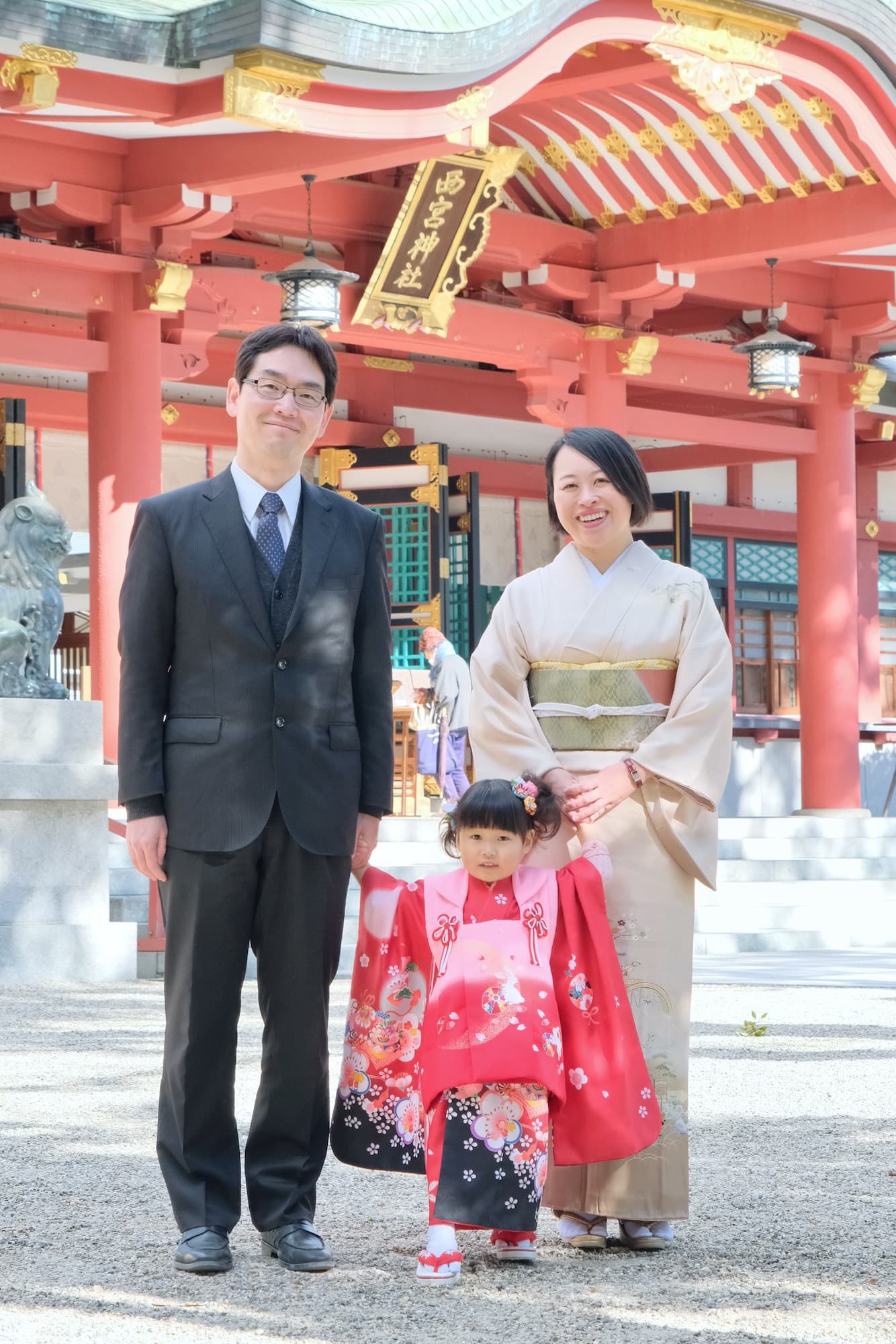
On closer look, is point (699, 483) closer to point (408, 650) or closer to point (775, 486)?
point (775, 486)

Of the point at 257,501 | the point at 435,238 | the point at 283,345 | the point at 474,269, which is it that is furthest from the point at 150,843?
the point at 474,269

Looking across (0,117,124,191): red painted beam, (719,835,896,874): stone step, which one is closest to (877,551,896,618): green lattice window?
(719,835,896,874): stone step

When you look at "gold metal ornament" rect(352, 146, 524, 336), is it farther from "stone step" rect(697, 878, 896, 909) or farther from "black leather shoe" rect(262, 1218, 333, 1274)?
"black leather shoe" rect(262, 1218, 333, 1274)

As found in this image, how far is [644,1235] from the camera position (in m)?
3.30

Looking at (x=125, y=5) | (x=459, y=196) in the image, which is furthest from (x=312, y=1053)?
(x=459, y=196)

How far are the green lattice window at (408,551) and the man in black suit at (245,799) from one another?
8391 mm

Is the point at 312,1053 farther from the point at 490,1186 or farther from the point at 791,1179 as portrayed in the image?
the point at 791,1179

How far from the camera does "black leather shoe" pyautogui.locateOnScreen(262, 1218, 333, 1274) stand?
3062 mm

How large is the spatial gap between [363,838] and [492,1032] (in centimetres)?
40

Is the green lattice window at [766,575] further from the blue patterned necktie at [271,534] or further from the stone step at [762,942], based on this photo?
the blue patterned necktie at [271,534]

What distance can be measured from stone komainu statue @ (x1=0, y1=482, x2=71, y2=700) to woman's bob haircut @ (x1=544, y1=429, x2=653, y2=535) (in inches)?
172

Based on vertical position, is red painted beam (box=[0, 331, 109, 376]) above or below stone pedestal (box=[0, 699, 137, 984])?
above

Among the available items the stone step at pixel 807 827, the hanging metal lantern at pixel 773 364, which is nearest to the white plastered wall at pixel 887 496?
the stone step at pixel 807 827

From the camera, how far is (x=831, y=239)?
10000 millimetres
